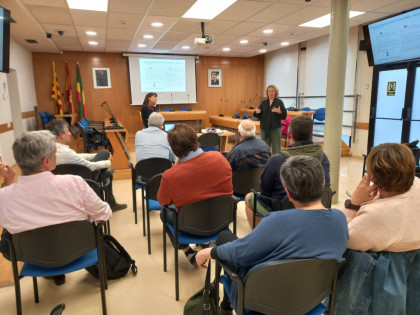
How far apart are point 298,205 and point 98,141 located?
18.9 ft

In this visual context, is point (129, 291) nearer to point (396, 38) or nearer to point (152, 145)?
point (152, 145)

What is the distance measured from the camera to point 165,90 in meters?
10.2

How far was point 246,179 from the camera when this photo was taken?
2.85 metres

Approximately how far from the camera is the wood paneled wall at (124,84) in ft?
30.0

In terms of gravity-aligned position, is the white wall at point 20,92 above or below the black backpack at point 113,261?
above

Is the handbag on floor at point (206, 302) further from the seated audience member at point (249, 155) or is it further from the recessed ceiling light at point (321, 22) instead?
the recessed ceiling light at point (321, 22)

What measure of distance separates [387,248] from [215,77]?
10372mm

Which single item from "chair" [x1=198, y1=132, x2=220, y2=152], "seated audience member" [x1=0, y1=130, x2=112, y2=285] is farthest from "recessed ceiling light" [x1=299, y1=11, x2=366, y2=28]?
"seated audience member" [x1=0, y1=130, x2=112, y2=285]

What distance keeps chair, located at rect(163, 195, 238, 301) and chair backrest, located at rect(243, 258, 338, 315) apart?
0.78 m

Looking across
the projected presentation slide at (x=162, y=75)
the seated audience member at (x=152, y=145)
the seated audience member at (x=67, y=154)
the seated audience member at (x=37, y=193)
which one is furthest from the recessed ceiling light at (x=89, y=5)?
the projected presentation slide at (x=162, y=75)

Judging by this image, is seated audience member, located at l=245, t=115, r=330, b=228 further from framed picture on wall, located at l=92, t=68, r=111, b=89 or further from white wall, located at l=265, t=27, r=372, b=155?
framed picture on wall, located at l=92, t=68, r=111, b=89

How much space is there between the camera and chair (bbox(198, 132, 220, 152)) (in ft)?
17.4

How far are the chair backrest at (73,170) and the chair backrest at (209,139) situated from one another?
2.80m

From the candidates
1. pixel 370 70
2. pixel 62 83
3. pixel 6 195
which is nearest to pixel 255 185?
pixel 6 195
